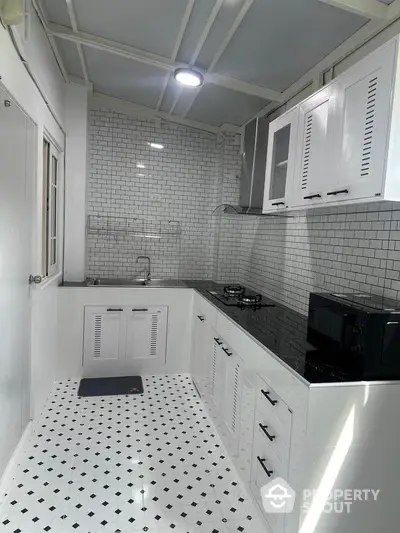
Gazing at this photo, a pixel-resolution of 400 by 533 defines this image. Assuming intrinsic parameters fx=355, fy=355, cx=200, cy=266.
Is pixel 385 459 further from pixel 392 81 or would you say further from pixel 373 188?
pixel 392 81

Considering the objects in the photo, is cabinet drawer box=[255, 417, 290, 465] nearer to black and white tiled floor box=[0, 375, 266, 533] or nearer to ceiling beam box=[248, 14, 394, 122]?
black and white tiled floor box=[0, 375, 266, 533]

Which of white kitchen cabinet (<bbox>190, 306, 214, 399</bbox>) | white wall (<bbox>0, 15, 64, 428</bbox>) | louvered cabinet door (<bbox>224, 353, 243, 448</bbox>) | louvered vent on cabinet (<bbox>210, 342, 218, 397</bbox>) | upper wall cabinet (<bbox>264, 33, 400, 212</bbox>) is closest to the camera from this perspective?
upper wall cabinet (<bbox>264, 33, 400, 212</bbox>)

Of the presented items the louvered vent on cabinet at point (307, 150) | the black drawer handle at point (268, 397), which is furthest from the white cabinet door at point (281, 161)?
the black drawer handle at point (268, 397)

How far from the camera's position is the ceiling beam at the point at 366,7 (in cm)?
172

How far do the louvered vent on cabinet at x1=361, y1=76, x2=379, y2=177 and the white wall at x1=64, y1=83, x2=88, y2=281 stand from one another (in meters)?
2.60

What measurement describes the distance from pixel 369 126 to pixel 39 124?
6.58ft

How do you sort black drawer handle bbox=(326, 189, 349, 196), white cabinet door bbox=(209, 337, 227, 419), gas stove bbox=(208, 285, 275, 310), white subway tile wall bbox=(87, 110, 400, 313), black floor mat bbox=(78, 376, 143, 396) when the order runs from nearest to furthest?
black drawer handle bbox=(326, 189, 349, 196)
white cabinet door bbox=(209, 337, 227, 419)
gas stove bbox=(208, 285, 275, 310)
black floor mat bbox=(78, 376, 143, 396)
white subway tile wall bbox=(87, 110, 400, 313)

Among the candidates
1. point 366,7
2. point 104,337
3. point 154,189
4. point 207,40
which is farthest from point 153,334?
point 366,7

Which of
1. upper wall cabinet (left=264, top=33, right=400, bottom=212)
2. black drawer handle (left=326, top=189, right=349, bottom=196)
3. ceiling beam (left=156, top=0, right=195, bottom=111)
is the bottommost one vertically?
black drawer handle (left=326, top=189, right=349, bottom=196)

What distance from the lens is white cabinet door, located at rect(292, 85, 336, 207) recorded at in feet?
5.82

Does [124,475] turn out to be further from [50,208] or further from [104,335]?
[50,208]

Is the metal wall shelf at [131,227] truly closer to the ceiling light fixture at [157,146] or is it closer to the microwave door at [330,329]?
the ceiling light fixture at [157,146]

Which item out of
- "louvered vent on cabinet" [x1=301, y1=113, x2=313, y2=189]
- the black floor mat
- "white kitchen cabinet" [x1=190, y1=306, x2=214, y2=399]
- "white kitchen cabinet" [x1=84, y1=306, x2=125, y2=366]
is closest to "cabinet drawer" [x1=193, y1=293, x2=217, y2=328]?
"white kitchen cabinet" [x1=190, y1=306, x2=214, y2=399]

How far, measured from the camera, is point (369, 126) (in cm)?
147
